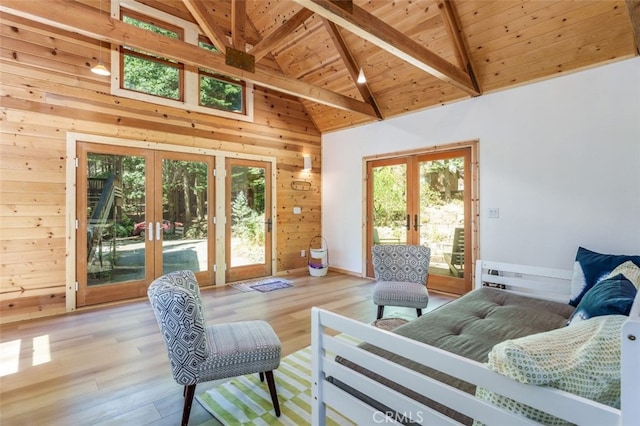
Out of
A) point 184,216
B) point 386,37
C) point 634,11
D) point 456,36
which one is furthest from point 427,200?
point 184,216

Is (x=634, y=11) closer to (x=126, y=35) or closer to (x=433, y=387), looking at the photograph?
(x=433, y=387)

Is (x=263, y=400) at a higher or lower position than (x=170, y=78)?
lower

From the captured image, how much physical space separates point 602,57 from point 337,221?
14.9 ft

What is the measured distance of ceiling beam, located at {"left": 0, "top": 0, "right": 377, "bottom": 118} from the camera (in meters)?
2.86

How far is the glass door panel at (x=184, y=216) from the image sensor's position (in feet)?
15.7

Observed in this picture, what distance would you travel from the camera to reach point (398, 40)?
3303mm

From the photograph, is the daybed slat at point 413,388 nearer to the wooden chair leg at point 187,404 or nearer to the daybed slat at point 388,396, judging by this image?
the daybed slat at point 388,396

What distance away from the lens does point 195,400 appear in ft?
7.14

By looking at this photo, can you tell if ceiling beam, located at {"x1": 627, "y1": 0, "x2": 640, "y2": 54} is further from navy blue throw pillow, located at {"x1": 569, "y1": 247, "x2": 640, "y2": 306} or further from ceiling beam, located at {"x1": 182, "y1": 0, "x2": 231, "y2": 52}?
ceiling beam, located at {"x1": 182, "y1": 0, "x2": 231, "y2": 52}

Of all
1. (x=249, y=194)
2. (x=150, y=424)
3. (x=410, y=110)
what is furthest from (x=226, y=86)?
(x=150, y=424)

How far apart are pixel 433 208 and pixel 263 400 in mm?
3845

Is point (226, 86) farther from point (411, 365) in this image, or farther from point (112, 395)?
point (411, 365)

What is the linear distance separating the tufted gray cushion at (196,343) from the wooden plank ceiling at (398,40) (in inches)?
92.0

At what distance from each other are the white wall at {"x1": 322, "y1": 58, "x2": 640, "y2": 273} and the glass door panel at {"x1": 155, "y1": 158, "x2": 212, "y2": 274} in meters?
3.68
